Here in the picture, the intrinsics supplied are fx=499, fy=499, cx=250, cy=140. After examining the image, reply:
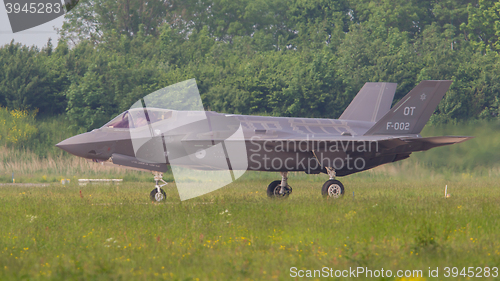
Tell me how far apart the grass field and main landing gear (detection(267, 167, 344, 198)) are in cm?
99

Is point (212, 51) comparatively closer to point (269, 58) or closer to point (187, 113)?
point (269, 58)

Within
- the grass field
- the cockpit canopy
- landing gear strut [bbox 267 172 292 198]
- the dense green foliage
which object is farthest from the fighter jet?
the dense green foliage

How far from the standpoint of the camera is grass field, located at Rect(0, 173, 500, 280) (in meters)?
6.45

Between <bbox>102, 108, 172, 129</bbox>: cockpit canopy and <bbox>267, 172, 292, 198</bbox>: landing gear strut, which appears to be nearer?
<bbox>102, 108, 172, 129</bbox>: cockpit canopy

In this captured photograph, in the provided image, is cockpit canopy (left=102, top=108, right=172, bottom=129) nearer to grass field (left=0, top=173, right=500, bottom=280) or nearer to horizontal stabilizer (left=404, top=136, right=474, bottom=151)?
grass field (left=0, top=173, right=500, bottom=280)

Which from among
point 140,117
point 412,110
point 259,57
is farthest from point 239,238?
point 259,57

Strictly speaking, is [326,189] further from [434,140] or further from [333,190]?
[434,140]

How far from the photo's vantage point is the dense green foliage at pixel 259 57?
33344 millimetres

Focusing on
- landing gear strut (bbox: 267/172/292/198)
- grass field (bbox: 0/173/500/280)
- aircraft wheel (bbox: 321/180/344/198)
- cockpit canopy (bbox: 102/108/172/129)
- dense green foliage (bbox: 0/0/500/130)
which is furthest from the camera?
dense green foliage (bbox: 0/0/500/130)

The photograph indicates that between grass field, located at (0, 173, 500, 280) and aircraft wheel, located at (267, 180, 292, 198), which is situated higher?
grass field, located at (0, 173, 500, 280)

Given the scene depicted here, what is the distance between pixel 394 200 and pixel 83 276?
31.4ft

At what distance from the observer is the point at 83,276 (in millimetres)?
Result: 6000

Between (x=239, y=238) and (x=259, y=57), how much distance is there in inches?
1279

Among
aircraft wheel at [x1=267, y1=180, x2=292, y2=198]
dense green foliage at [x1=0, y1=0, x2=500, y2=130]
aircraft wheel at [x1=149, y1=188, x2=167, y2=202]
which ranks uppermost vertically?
dense green foliage at [x1=0, y1=0, x2=500, y2=130]
